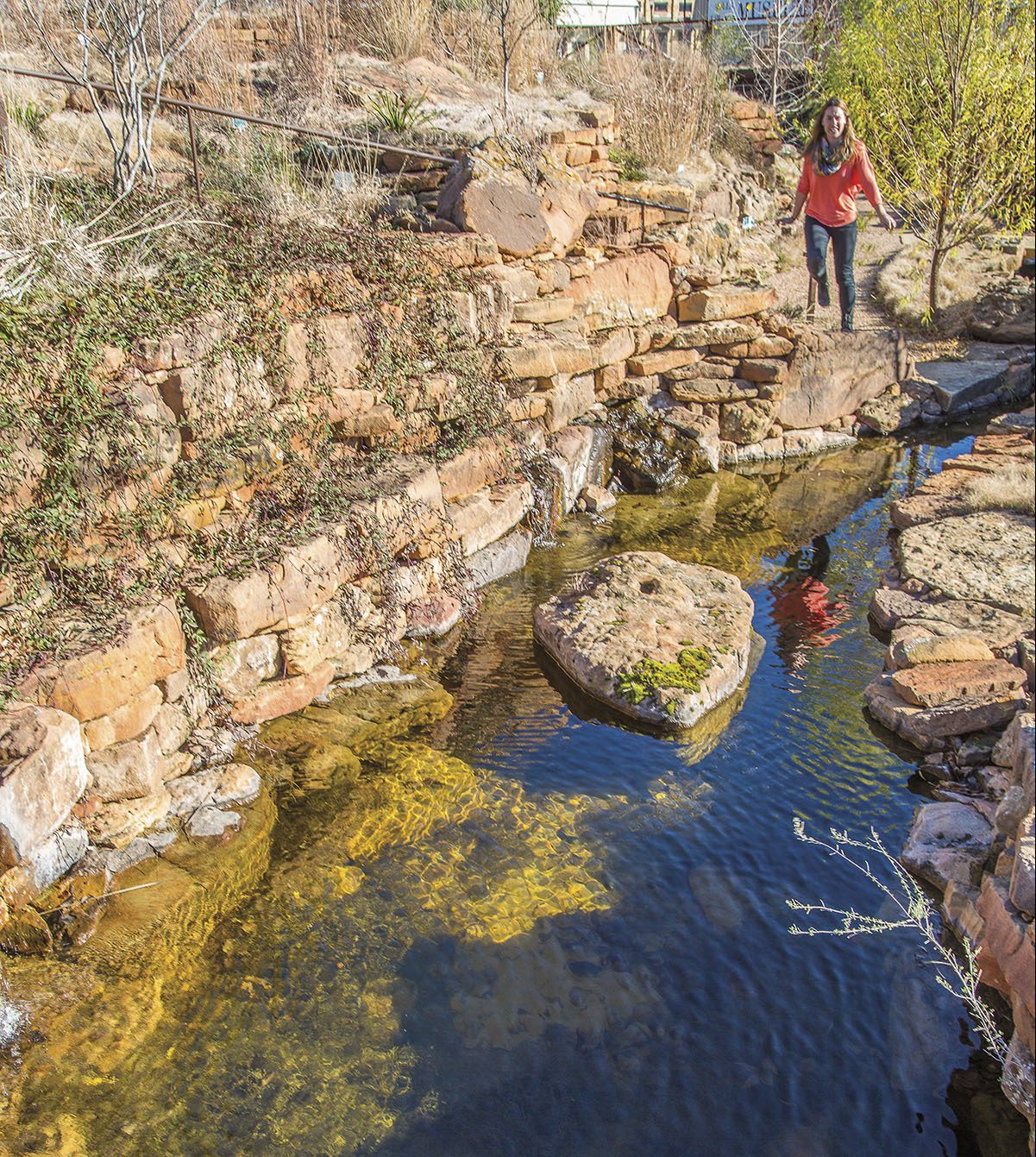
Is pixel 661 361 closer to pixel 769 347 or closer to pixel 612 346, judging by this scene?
pixel 612 346

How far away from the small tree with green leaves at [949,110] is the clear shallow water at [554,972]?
943cm

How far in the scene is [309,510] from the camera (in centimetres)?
681

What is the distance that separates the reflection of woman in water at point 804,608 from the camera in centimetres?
729

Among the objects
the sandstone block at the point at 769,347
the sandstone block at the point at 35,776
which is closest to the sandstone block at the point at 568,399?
the sandstone block at the point at 769,347

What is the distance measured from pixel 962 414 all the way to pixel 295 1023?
10.5 m

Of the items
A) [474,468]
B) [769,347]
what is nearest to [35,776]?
[474,468]

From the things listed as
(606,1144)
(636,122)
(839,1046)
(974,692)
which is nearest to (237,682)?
(606,1144)

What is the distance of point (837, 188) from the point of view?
10.3 m

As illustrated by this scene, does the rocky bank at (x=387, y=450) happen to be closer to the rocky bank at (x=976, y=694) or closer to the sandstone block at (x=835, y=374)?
the sandstone block at (x=835, y=374)

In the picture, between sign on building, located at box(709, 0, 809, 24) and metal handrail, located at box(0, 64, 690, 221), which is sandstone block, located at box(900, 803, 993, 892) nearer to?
metal handrail, located at box(0, 64, 690, 221)

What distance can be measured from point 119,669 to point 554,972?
8.59 ft

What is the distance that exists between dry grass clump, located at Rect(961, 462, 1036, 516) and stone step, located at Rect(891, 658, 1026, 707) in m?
2.75

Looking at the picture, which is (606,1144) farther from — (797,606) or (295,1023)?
(797,606)

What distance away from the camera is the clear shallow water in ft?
12.8
